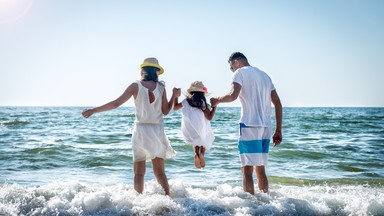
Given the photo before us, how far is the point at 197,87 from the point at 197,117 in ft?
1.34

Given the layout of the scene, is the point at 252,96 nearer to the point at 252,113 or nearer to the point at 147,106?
the point at 252,113

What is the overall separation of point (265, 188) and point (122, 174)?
3.61 metres

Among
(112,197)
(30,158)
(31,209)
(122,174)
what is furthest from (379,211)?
(30,158)

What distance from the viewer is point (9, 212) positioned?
439 centimetres

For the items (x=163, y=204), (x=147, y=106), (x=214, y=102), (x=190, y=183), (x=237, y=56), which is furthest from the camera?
(x=190, y=183)

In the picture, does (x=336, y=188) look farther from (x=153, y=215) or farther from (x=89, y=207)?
(x=89, y=207)

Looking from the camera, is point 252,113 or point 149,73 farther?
point 252,113

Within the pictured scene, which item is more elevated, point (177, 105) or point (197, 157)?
point (177, 105)

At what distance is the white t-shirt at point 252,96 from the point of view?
4.93 m

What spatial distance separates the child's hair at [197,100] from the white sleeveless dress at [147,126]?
0.63 metres

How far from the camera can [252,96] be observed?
495 cm

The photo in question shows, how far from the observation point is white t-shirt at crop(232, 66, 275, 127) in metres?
4.93

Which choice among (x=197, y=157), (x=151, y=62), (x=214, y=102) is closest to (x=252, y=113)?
(x=214, y=102)

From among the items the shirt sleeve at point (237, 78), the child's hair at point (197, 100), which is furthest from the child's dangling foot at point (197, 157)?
the shirt sleeve at point (237, 78)
